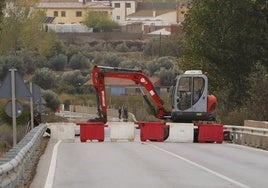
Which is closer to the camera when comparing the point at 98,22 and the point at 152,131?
the point at 152,131

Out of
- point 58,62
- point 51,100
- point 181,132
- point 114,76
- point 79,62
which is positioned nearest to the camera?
point 181,132

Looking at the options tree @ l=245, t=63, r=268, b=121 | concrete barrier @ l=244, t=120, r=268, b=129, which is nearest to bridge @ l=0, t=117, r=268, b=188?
concrete barrier @ l=244, t=120, r=268, b=129

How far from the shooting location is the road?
16328 millimetres

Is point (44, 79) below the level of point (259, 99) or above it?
above

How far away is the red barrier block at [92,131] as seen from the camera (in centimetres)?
3541

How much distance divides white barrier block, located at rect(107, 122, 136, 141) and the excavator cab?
3.32m

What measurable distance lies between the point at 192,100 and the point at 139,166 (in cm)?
1824

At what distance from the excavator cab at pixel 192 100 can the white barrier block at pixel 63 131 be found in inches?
217

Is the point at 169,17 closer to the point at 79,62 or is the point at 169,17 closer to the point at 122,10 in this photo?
the point at 122,10

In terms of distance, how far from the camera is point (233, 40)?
4950 centimetres

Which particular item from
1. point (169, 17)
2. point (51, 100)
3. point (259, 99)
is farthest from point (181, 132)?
point (169, 17)

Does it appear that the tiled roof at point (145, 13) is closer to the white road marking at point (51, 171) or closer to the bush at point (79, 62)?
the bush at point (79, 62)

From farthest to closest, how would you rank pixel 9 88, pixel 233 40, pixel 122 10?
pixel 122 10
pixel 233 40
pixel 9 88

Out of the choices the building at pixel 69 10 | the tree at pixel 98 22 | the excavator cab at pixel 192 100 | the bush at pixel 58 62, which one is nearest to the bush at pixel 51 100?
the bush at pixel 58 62
